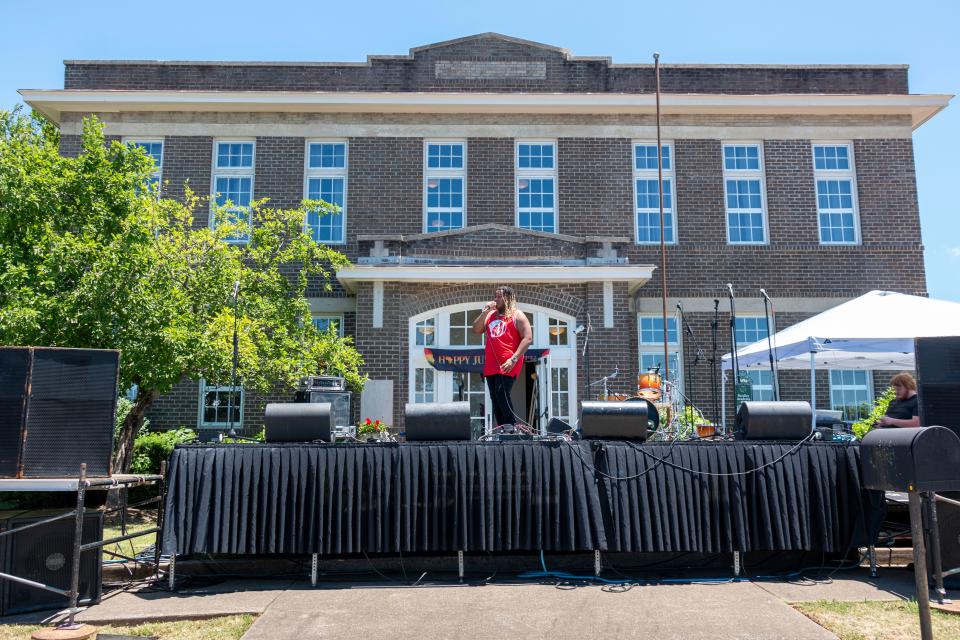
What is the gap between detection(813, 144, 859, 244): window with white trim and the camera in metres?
15.7

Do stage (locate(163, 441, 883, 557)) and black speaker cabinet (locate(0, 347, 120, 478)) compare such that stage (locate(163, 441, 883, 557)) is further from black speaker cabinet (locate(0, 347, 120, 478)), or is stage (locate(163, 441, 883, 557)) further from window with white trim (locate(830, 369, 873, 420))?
window with white trim (locate(830, 369, 873, 420))

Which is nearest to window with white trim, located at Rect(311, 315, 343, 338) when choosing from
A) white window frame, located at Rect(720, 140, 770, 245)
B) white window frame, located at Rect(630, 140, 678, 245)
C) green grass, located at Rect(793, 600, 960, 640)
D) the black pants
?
white window frame, located at Rect(630, 140, 678, 245)

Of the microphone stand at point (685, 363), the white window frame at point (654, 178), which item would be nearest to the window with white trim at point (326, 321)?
the white window frame at point (654, 178)

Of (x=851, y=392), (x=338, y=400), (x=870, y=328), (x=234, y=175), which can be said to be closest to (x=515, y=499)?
(x=338, y=400)

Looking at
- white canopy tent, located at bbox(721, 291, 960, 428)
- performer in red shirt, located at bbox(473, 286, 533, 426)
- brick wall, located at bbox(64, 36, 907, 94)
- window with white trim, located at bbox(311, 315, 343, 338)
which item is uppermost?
brick wall, located at bbox(64, 36, 907, 94)

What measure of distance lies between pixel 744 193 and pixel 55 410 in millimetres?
14082

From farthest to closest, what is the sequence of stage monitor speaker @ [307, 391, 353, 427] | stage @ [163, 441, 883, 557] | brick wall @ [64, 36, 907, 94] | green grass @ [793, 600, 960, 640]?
brick wall @ [64, 36, 907, 94] → stage monitor speaker @ [307, 391, 353, 427] → stage @ [163, 441, 883, 557] → green grass @ [793, 600, 960, 640]

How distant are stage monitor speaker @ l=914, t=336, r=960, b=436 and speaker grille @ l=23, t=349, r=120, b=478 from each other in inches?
261

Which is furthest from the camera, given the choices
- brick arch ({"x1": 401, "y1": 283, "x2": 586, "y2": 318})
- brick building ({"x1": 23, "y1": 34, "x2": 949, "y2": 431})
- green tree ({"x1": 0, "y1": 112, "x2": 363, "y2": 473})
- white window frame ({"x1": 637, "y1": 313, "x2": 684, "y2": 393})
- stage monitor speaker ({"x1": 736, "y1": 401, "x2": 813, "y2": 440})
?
brick building ({"x1": 23, "y1": 34, "x2": 949, "y2": 431})

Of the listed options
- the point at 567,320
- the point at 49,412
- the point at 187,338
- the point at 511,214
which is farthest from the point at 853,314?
the point at 49,412

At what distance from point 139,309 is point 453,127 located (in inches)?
342

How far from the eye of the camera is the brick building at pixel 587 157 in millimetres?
15352

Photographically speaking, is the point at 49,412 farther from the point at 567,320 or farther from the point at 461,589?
the point at 567,320

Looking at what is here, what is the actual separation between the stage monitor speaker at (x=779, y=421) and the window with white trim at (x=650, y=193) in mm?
9511
